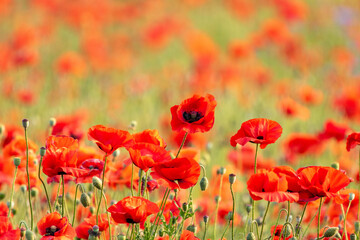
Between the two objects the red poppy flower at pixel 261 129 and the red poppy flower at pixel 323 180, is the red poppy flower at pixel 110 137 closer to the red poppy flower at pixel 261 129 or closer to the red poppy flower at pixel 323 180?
the red poppy flower at pixel 261 129

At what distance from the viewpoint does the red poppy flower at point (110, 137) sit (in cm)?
143

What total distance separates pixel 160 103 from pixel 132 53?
2.37 meters

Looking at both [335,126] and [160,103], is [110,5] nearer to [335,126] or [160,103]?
[160,103]

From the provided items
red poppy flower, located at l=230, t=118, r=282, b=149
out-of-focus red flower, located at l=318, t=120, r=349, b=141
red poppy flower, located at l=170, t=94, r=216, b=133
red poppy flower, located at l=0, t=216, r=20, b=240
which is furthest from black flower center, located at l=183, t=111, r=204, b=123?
out-of-focus red flower, located at l=318, t=120, r=349, b=141

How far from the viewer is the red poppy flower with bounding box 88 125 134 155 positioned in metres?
1.43

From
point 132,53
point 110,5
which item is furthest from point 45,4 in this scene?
point 110,5

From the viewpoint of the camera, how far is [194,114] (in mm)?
1511

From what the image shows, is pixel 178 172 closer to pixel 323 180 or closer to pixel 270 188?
pixel 270 188

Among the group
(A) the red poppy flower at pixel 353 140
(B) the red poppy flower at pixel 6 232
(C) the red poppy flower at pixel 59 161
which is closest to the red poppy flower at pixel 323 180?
(A) the red poppy flower at pixel 353 140

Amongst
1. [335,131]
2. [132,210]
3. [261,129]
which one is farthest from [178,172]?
[335,131]

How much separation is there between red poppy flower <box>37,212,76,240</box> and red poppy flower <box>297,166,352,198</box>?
1.81 feet

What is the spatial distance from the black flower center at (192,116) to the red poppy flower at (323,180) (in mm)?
291

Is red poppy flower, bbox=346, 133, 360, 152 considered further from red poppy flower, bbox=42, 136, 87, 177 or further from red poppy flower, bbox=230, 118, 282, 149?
red poppy flower, bbox=42, 136, 87, 177

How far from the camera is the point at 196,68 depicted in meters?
5.45
